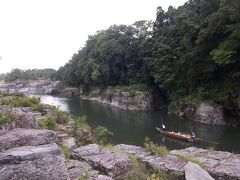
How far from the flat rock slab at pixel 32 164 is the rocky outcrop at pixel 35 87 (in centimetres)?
8276

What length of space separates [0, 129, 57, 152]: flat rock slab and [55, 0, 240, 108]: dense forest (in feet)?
89.4

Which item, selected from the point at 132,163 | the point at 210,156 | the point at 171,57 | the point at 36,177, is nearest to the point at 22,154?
the point at 36,177

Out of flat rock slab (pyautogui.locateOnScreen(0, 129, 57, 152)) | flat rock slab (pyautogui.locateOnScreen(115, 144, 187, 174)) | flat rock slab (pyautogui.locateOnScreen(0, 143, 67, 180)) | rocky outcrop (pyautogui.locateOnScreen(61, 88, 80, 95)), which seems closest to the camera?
flat rock slab (pyautogui.locateOnScreen(0, 143, 67, 180))

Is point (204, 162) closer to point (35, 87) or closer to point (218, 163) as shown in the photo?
point (218, 163)

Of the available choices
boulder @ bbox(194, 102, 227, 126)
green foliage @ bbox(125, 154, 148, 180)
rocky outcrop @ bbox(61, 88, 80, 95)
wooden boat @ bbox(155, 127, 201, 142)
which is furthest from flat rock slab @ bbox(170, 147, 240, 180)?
rocky outcrop @ bbox(61, 88, 80, 95)

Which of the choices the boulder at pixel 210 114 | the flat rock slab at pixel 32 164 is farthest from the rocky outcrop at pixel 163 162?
the boulder at pixel 210 114

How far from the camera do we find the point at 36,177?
4824mm

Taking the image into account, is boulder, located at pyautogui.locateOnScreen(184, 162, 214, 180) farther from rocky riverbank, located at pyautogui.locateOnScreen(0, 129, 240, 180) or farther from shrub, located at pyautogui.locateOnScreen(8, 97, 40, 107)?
shrub, located at pyautogui.locateOnScreen(8, 97, 40, 107)

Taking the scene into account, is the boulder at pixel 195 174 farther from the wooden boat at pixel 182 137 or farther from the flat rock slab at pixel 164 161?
the wooden boat at pixel 182 137

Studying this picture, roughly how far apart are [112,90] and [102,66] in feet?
19.8

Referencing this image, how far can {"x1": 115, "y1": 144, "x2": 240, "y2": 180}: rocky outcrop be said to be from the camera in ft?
28.1

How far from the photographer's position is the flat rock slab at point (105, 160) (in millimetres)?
8251

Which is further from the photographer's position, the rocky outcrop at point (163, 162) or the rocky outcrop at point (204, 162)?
the rocky outcrop at point (163, 162)

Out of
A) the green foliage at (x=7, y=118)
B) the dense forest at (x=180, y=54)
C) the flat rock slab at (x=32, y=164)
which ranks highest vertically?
the dense forest at (x=180, y=54)
